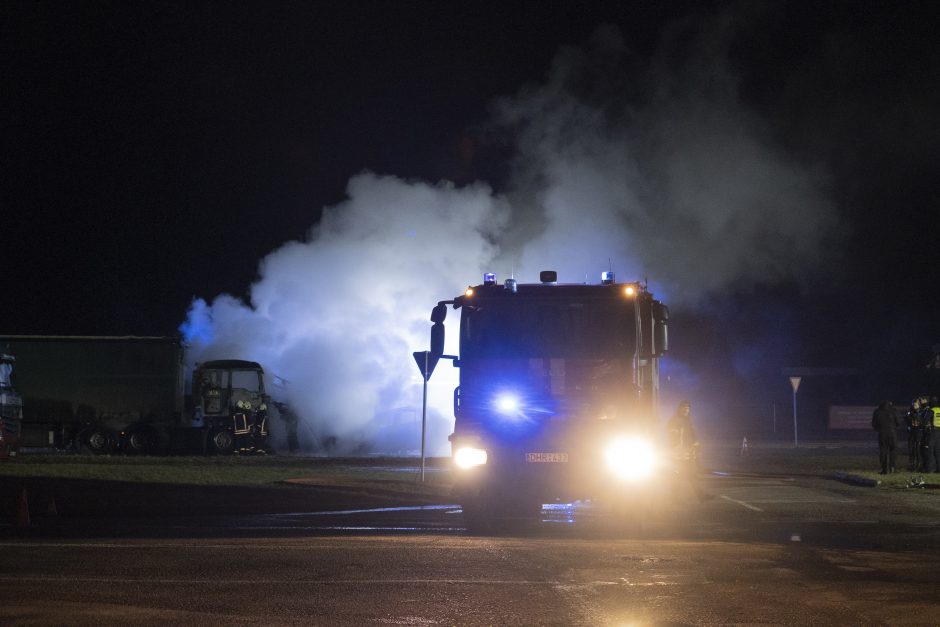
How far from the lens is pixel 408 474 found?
79.3ft

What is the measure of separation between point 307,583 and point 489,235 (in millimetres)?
30122

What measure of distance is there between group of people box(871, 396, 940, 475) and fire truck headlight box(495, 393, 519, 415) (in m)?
13.6

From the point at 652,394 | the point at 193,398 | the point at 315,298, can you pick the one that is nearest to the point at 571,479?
the point at 652,394

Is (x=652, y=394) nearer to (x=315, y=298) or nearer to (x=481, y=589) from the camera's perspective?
(x=481, y=589)

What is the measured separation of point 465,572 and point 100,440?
28.1m

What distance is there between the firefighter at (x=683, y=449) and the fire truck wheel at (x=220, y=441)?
20.4 meters

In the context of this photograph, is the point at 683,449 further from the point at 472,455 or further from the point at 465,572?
the point at 465,572

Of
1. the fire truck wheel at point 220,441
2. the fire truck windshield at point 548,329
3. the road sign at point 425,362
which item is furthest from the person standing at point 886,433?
the fire truck wheel at point 220,441

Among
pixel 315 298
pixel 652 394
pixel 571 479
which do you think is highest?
pixel 315 298

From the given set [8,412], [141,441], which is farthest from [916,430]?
[141,441]

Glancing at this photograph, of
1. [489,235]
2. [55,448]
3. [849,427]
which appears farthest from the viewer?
Answer: [849,427]

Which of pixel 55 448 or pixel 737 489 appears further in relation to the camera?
pixel 55 448

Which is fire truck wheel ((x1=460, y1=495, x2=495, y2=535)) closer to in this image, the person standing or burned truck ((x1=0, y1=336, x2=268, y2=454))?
the person standing

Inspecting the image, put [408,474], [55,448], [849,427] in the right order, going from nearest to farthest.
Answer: [408,474] < [55,448] < [849,427]
